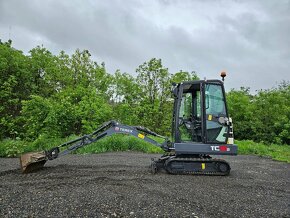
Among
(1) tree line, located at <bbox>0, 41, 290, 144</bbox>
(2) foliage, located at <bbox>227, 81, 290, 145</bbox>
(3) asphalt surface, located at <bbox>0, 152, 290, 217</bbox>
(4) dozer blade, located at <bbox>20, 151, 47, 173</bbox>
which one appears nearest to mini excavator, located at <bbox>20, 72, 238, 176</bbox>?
(4) dozer blade, located at <bbox>20, 151, 47, 173</bbox>

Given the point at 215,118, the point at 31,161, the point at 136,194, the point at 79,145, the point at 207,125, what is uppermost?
the point at 215,118

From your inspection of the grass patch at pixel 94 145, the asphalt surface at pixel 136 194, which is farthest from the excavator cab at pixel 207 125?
the grass patch at pixel 94 145

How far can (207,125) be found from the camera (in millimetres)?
6090

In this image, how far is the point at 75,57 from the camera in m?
18.8

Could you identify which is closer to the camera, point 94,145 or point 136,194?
point 136,194

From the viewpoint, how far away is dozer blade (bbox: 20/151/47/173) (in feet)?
18.8

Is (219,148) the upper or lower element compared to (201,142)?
lower

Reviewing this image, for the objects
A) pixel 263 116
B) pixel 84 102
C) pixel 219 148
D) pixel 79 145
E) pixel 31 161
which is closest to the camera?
pixel 31 161

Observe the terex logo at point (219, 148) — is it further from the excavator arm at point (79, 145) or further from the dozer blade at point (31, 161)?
the dozer blade at point (31, 161)

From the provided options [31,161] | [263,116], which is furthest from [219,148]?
[263,116]

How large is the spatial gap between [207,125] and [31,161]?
175 inches

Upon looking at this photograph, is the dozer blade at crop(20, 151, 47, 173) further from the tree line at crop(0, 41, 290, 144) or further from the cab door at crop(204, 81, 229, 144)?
the tree line at crop(0, 41, 290, 144)

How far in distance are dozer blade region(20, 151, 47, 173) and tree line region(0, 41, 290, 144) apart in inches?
237

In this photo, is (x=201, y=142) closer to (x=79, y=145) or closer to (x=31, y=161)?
(x=79, y=145)
